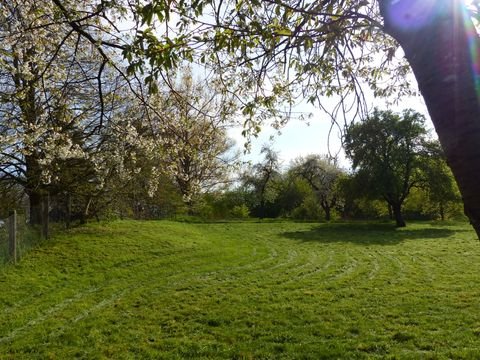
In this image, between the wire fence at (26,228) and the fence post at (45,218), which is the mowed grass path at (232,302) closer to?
the wire fence at (26,228)

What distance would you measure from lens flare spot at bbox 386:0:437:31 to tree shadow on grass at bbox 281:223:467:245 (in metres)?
16.7

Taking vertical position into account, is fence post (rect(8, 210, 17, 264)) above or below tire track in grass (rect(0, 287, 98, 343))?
above

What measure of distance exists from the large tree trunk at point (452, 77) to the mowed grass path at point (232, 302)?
3943mm

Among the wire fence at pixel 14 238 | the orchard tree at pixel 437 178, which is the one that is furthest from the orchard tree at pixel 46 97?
the orchard tree at pixel 437 178

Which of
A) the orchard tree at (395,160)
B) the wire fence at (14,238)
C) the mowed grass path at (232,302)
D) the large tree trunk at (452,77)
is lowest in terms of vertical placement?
the mowed grass path at (232,302)

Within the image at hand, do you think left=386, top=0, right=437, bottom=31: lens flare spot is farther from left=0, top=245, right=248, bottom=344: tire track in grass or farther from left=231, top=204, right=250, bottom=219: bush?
left=231, top=204, right=250, bottom=219: bush

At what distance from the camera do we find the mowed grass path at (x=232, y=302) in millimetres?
5211

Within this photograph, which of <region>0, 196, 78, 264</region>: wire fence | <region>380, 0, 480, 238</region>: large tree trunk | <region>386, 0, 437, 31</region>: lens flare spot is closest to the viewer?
<region>380, 0, 480, 238</region>: large tree trunk

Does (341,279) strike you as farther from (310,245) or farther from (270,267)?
(310,245)

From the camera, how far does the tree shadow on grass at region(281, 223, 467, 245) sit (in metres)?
18.5

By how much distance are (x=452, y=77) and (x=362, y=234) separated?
820 inches

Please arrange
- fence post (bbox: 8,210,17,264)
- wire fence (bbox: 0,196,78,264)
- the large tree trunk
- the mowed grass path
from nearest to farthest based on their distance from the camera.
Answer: the large tree trunk
the mowed grass path
wire fence (bbox: 0,196,78,264)
fence post (bbox: 8,210,17,264)

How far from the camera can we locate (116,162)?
12.8 m

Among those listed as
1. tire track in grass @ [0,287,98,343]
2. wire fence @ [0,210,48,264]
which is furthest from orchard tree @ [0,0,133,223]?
tire track in grass @ [0,287,98,343]
